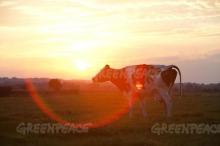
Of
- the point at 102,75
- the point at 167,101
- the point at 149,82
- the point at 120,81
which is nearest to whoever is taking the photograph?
the point at 167,101

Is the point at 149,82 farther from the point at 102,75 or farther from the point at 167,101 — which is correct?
the point at 102,75

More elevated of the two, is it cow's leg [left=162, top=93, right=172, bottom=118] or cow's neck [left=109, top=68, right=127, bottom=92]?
cow's neck [left=109, top=68, right=127, bottom=92]

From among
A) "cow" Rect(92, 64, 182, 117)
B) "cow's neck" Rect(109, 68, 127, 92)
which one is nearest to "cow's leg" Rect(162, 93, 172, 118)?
"cow" Rect(92, 64, 182, 117)

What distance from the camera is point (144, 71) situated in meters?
18.5

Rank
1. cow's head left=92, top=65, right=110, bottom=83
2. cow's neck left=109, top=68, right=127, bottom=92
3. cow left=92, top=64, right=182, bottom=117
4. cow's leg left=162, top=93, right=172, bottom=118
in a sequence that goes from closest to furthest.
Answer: cow's leg left=162, top=93, right=172, bottom=118, cow left=92, top=64, right=182, bottom=117, cow's neck left=109, top=68, right=127, bottom=92, cow's head left=92, top=65, right=110, bottom=83

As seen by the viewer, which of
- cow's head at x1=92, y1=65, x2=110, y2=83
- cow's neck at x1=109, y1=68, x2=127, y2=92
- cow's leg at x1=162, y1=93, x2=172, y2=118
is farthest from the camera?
cow's head at x1=92, y1=65, x2=110, y2=83

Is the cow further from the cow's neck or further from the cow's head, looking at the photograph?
the cow's head

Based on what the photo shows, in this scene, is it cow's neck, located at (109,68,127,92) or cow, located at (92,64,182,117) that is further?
cow's neck, located at (109,68,127,92)

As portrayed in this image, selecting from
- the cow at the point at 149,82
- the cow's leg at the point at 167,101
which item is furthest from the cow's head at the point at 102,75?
the cow's leg at the point at 167,101

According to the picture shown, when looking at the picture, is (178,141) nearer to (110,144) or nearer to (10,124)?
(110,144)

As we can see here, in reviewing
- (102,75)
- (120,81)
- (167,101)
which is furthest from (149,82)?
(102,75)

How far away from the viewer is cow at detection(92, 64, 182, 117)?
18.1 metres

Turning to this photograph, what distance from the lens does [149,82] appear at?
18.3 meters

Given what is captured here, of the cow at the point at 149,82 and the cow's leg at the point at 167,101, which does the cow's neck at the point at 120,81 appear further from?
the cow's leg at the point at 167,101
